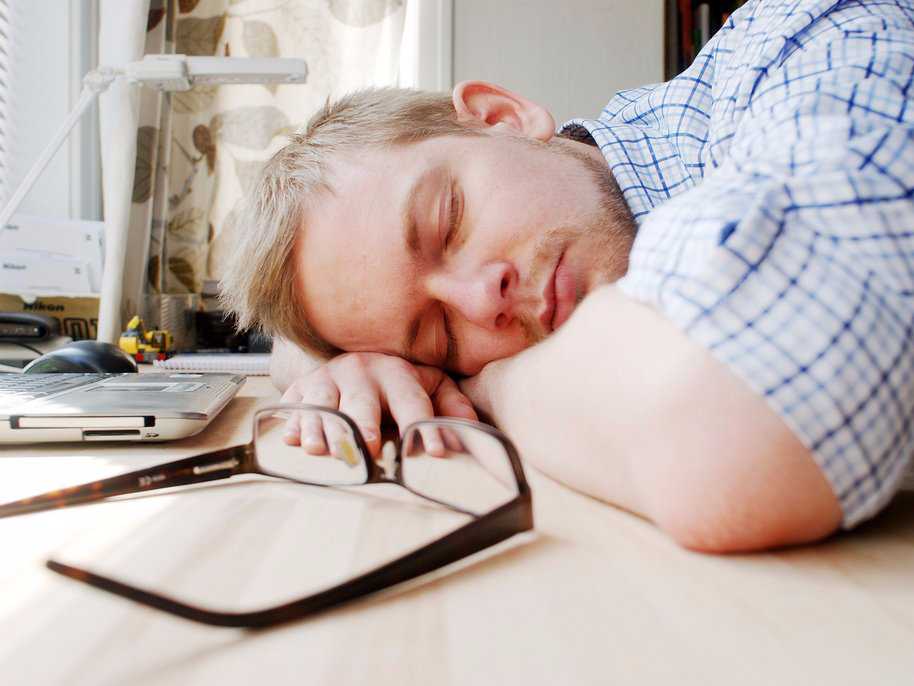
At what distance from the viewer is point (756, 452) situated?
0.31 metres

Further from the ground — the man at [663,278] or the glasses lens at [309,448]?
the man at [663,278]

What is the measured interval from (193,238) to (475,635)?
2038 mm

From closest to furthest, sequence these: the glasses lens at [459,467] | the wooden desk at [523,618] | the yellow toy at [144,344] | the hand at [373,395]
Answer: the wooden desk at [523,618]
the glasses lens at [459,467]
the hand at [373,395]
the yellow toy at [144,344]

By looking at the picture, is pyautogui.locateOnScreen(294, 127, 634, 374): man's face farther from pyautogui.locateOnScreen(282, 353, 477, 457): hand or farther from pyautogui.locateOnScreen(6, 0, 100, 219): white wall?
pyautogui.locateOnScreen(6, 0, 100, 219): white wall

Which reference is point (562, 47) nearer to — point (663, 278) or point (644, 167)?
point (644, 167)

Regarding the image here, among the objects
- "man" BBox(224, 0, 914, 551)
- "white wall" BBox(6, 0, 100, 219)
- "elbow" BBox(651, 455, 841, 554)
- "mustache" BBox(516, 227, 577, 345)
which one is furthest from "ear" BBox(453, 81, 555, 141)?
"white wall" BBox(6, 0, 100, 219)

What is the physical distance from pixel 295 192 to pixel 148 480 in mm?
468

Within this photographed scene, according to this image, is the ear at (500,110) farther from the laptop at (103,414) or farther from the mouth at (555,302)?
the laptop at (103,414)

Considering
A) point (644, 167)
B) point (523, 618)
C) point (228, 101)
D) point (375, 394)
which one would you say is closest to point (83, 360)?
point (375, 394)

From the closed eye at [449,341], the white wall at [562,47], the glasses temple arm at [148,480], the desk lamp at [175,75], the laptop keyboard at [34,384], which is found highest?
the white wall at [562,47]

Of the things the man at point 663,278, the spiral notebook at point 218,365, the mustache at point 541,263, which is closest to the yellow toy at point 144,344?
the spiral notebook at point 218,365

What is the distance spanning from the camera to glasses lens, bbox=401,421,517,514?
1.31 feet

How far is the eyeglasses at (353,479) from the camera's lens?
0.85ft

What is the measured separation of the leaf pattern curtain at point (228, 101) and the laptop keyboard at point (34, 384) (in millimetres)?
1192
